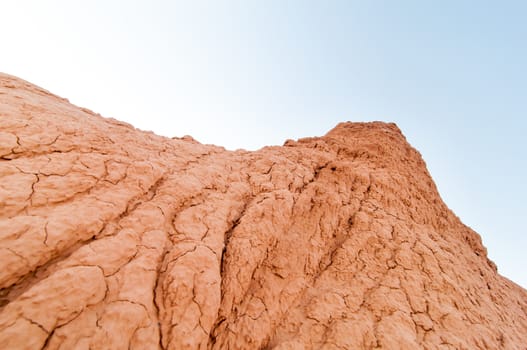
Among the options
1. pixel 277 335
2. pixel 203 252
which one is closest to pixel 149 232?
pixel 203 252

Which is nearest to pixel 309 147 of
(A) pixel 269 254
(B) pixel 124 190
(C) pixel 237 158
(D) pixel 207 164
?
(C) pixel 237 158

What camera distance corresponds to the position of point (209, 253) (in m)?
2.47

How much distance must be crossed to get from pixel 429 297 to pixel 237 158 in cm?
310

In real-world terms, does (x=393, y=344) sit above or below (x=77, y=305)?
above

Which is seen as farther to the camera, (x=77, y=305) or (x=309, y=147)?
(x=309, y=147)

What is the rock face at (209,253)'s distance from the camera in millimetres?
1769

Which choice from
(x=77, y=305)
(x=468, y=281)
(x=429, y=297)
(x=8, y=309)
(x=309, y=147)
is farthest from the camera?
(x=309, y=147)

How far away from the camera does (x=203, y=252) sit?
244 cm

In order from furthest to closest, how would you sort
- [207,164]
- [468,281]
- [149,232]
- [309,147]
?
[309,147]
[207,164]
[468,281]
[149,232]

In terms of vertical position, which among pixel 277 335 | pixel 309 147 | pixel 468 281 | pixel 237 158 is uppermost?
pixel 309 147

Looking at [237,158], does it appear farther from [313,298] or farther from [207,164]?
[313,298]

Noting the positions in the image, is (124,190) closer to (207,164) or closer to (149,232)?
(149,232)

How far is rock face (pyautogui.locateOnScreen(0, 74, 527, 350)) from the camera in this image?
177cm

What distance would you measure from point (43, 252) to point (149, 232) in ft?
2.50
